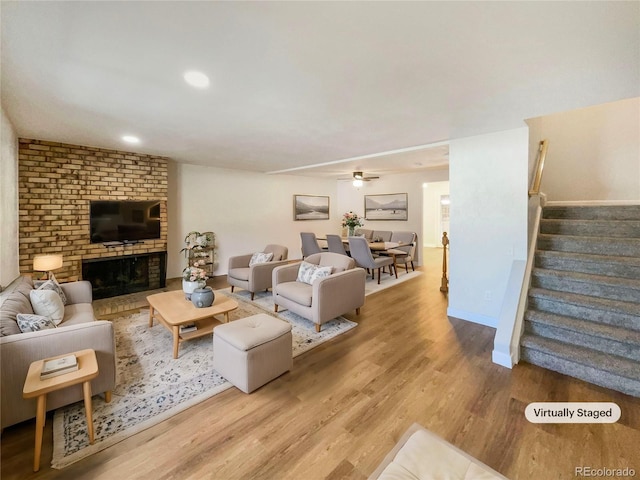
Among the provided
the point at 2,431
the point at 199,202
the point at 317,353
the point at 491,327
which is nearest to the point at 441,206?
the point at 491,327

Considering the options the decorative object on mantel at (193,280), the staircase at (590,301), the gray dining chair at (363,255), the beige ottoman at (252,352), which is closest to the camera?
A: the beige ottoman at (252,352)

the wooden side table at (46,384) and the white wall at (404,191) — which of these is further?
the white wall at (404,191)

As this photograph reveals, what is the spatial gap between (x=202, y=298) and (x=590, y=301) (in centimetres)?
393

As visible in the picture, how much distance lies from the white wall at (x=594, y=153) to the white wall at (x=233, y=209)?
5.50 m

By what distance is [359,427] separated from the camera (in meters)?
1.83

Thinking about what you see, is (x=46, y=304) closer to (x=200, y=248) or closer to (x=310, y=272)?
(x=310, y=272)

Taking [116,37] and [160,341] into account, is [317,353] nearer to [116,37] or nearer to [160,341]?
[160,341]

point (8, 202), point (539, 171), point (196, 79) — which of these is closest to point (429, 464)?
point (196, 79)

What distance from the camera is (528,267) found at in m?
3.09

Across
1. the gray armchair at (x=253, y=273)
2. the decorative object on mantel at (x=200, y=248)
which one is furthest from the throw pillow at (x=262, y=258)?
the decorative object on mantel at (x=200, y=248)

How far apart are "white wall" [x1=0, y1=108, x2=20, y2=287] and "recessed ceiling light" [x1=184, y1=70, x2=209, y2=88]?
84.4 inches

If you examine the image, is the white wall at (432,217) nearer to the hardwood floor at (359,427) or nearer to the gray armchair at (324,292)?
the gray armchair at (324,292)

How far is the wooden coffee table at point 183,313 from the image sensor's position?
8.69ft

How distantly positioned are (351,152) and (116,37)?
11.3 ft
